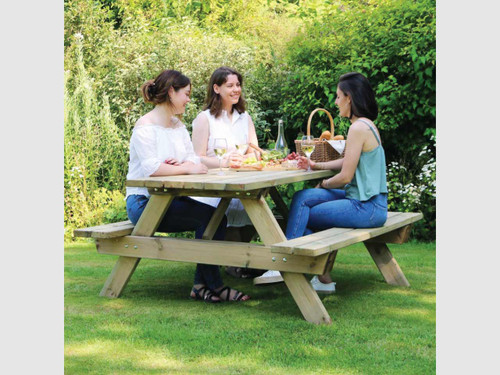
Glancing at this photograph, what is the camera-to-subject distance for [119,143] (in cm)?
800

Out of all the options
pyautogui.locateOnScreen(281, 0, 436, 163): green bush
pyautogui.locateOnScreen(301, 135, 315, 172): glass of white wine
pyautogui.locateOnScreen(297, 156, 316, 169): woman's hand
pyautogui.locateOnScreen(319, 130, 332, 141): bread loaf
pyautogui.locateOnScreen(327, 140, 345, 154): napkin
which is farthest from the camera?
pyautogui.locateOnScreen(281, 0, 436, 163): green bush

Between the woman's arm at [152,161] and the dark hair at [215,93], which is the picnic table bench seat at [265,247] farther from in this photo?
the dark hair at [215,93]

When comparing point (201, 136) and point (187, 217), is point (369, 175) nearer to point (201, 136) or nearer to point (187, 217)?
point (187, 217)

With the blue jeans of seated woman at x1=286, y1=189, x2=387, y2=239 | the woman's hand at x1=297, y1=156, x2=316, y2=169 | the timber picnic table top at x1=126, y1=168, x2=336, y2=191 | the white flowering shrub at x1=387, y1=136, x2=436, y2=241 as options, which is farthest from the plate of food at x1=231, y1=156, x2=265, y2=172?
the white flowering shrub at x1=387, y1=136, x2=436, y2=241

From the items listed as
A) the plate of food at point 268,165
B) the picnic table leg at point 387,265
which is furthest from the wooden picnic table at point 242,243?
the picnic table leg at point 387,265

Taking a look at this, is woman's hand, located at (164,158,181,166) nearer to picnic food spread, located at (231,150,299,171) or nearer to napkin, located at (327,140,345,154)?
picnic food spread, located at (231,150,299,171)

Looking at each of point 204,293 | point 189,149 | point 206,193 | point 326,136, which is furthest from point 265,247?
point 326,136

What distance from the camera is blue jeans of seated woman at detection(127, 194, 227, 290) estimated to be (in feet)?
15.9

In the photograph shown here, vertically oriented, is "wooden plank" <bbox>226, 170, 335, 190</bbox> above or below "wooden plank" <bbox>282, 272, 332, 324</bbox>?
above

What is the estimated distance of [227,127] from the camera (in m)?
5.80

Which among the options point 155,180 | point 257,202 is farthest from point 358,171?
point 155,180

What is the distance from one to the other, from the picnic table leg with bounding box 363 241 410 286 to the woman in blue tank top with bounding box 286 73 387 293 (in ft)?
2.10

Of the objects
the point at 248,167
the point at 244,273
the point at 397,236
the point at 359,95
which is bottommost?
the point at 244,273

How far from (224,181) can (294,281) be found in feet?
2.42
